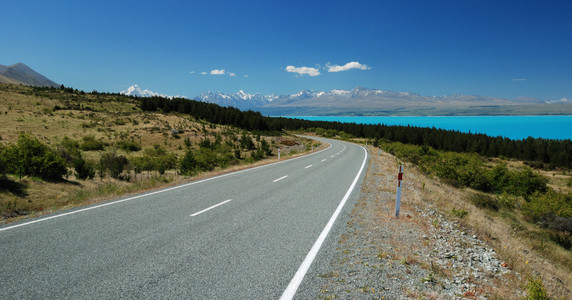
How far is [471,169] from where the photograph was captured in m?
28.7

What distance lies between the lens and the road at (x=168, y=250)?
10.8 ft

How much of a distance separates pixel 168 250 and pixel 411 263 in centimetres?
410

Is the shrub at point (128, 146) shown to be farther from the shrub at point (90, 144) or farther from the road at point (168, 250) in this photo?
the road at point (168, 250)

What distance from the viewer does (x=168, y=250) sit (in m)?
4.43

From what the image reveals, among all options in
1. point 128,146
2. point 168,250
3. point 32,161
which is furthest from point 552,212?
point 128,146

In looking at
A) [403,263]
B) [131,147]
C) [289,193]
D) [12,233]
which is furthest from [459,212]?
[131,147]

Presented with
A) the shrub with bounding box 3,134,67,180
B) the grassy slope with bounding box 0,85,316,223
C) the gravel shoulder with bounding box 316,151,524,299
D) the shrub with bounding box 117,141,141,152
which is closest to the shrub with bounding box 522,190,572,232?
the gravel shoulder with bounding box 316,151,524,299

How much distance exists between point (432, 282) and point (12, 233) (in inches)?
296

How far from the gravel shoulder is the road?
47 centimetres

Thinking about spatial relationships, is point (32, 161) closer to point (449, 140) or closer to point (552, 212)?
point (552, 212)

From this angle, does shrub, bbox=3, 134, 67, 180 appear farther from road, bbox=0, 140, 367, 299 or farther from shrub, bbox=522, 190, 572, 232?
shrub, bbox=522, 190, 572, 232

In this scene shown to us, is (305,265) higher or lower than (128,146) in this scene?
higher

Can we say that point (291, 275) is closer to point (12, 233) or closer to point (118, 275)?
point (118, 275)

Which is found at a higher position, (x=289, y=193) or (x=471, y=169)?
(x=289, y=193)
